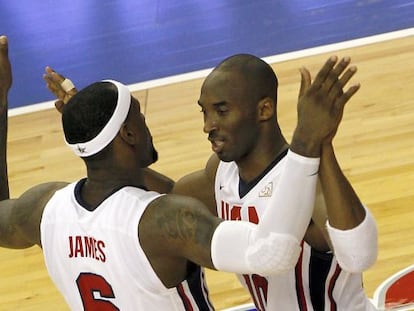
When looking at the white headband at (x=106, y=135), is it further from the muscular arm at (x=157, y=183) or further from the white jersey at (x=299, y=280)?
the muscular arm at (x=157, y=183)

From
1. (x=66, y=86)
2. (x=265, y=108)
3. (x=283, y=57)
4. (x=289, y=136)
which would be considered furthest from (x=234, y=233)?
(x=283, y=57)

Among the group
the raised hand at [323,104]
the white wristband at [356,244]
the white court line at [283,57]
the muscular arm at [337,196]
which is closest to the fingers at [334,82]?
the raised hand at [323,104]

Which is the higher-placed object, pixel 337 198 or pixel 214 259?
→ pixel 337 198

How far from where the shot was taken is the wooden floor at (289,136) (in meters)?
5.48

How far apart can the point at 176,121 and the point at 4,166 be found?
362 centimetres

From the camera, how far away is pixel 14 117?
26.4 ft

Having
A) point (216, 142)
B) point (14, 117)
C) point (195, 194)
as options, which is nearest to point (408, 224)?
point (195, 194)

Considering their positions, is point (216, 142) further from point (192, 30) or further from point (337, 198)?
point (192, 30)

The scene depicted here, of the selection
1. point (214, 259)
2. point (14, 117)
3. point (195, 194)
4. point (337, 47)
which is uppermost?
point (214, 259)

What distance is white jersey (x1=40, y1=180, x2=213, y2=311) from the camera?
3086 millimetres

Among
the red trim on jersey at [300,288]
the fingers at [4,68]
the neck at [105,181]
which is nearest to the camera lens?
the neck at [105,181]

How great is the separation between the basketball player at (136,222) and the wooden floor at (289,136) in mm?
1994

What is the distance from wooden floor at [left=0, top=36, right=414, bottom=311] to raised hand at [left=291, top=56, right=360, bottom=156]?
2.50 m

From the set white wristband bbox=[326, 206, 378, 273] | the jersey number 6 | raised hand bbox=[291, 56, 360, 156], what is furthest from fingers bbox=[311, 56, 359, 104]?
the jersey number 6
